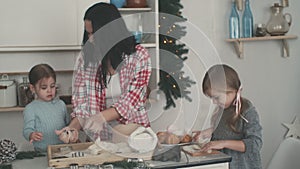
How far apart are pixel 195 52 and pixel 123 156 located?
5.12 ft

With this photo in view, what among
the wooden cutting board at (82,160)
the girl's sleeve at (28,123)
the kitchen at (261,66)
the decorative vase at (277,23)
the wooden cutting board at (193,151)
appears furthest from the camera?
the kitchen at (261,66)

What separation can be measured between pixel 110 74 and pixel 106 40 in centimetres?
A: 16

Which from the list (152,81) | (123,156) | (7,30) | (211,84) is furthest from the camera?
(152,81)

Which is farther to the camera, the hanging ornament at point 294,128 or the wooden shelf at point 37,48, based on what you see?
the hanging ornament at point 294,128

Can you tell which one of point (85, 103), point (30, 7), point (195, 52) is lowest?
point (85, 103)

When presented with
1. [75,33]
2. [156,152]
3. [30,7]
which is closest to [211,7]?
[75,33]

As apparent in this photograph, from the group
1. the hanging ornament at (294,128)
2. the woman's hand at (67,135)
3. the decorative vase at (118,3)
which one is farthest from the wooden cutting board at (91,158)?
the hanging ornament at (294,128)

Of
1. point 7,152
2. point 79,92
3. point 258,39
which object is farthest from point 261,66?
point 7,152

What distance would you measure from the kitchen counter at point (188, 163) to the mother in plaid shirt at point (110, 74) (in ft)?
0.94

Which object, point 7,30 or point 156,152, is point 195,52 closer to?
point 7,30

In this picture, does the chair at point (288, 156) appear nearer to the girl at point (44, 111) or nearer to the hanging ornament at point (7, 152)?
the girl at point (44, 111)

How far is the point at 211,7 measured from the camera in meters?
2.93

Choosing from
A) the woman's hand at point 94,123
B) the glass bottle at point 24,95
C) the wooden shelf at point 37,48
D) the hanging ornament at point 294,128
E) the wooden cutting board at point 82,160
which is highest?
the wooden shelf at point 37,48

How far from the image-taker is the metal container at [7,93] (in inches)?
99.6
